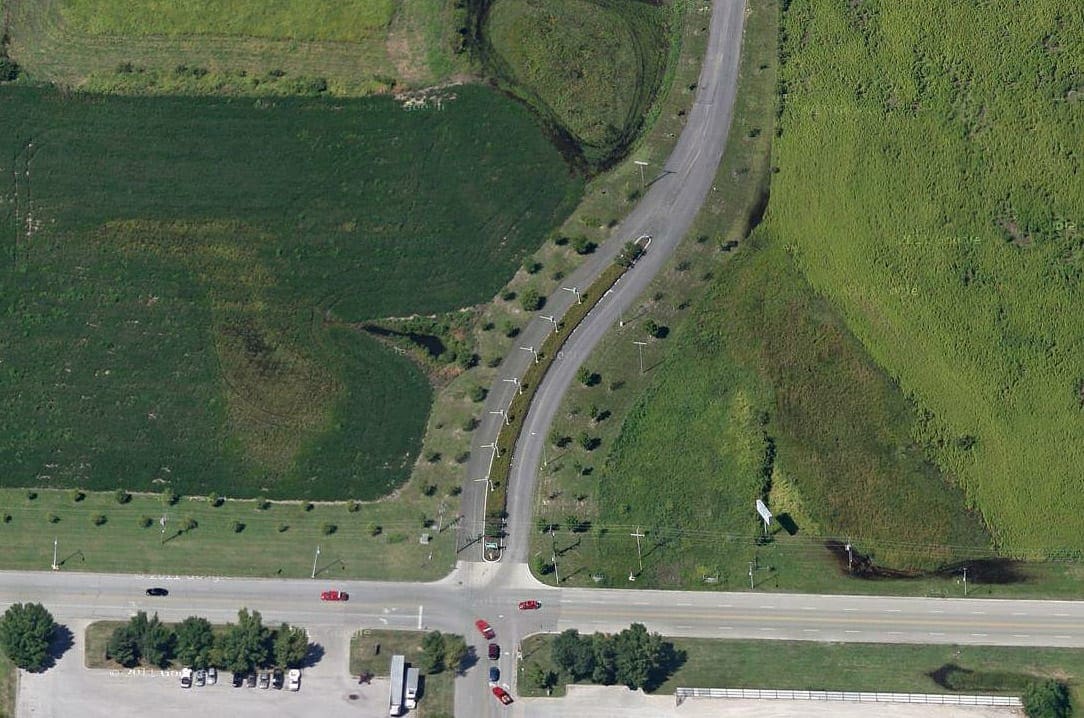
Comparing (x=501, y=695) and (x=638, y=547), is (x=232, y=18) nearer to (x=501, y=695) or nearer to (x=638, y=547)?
(x=638, y=547)

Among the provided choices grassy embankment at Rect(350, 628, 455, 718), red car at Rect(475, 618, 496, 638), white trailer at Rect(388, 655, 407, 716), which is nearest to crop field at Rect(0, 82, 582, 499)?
grassy embankment at Rect(350, 628, 455, 718)

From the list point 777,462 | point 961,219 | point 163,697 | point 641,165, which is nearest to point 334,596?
point 163,697

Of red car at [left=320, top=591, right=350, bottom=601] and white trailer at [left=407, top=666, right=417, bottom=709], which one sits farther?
red car at [left=320, top=591, right=350, bottom=601]

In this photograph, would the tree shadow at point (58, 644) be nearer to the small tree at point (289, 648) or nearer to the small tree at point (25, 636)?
the small tree at point (25, 636)

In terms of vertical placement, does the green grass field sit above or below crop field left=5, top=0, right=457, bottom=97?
below

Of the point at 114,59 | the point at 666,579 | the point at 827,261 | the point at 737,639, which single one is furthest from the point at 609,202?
the point at 114,59

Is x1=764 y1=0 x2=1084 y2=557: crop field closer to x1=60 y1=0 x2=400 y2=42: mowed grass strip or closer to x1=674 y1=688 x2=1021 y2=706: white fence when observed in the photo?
x1=674 y1=688 x2=1021 y2=706: white fence
